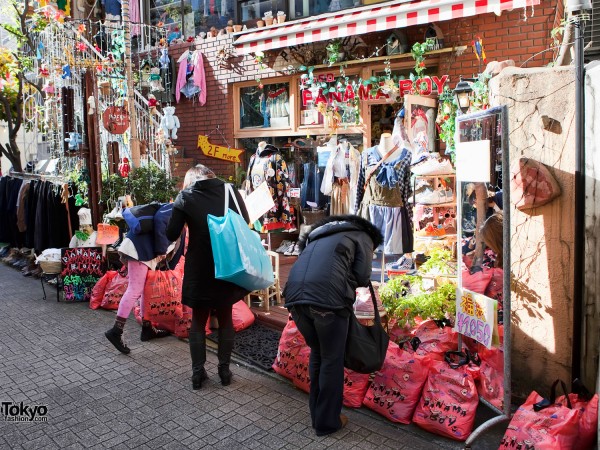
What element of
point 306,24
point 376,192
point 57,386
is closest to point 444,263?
point 376,192

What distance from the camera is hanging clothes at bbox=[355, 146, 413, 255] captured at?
21.0ft

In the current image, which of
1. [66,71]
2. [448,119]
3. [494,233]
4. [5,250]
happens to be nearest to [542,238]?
[494,233]

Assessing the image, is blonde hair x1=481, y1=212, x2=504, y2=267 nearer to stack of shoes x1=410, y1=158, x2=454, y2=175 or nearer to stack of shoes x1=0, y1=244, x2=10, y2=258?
stack of shoes x1=410, y1=158, x2=454, y2=175

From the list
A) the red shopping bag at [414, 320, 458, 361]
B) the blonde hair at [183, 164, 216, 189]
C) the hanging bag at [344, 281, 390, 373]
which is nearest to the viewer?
the hanging bag at [344, 281, 390, 373]

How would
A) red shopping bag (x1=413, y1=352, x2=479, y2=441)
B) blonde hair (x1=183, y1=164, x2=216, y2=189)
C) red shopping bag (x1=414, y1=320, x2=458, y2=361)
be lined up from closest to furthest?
red shopping bag (x1=413, y1=352, x2=479, y2=441), red shopping bag (x1=414, y1=320, x2=458, y2=361), blonde hair (x1=183, y1=164, x2=216, y2=189)

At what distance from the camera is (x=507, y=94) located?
4.43 m

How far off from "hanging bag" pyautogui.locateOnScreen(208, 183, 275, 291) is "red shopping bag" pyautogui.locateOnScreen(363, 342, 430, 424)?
1287 millimetres

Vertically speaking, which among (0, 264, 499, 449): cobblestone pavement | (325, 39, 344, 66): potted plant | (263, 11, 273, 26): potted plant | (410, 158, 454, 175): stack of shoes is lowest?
(0, 264, 499, 449): cobblestone pavement

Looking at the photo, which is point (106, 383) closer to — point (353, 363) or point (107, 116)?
point (353, 363)

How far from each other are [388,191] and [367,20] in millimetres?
2594

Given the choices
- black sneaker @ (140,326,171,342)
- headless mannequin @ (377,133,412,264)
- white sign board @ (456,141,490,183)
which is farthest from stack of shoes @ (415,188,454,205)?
black sneaker @ (140,326,171,342)

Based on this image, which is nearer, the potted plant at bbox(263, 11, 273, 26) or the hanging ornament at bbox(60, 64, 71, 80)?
the hanging ornament at bbox(60, 64, 71, 80)

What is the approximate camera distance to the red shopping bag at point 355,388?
455cm

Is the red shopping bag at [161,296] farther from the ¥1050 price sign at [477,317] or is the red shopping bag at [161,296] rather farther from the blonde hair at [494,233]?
the blonde hair at [494,233]
